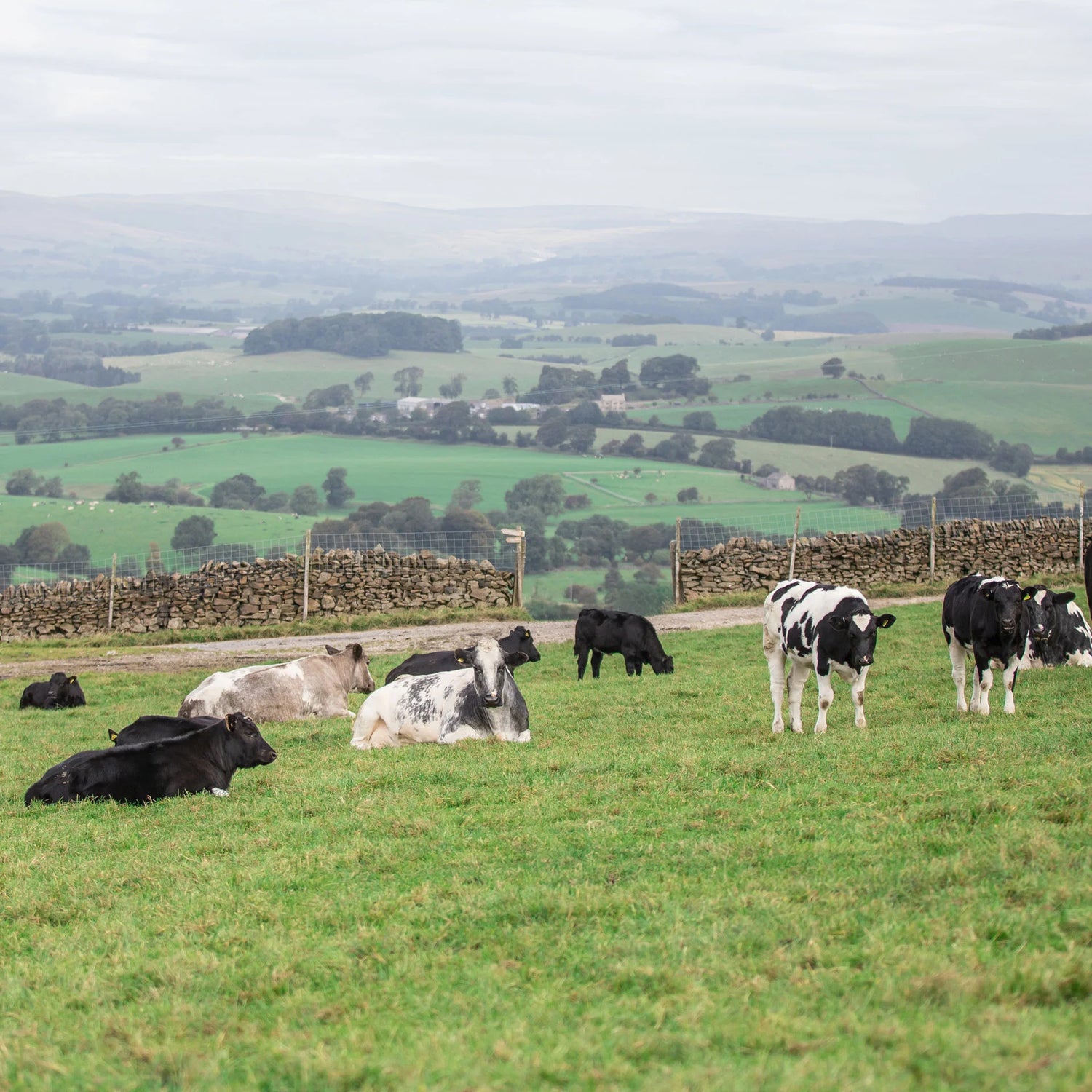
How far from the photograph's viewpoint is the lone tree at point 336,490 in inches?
3521

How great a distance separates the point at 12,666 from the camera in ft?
82.4

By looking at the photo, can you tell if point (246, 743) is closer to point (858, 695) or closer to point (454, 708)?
point (454, 708)

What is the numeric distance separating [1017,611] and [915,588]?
18719 mm

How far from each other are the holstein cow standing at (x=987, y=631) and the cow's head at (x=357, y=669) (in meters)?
7.43

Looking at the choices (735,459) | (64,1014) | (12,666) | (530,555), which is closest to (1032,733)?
(64,1014)

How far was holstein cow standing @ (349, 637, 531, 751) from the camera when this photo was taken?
13203 millimetres

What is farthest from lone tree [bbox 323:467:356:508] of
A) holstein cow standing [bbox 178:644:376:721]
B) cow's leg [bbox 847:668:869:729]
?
cow's leg [bbox 847:668:869:729]

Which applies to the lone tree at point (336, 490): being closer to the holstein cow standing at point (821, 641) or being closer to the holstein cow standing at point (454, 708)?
the holstein cow standing at point (454, 708)

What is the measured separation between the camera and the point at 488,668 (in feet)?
43.2

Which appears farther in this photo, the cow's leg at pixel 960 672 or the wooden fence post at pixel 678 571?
the wooden fence post at pixel 678 571

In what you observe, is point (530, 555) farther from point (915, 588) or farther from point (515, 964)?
point (515, 964)

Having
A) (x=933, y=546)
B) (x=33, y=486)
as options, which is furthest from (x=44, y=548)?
(x=933, y=546)

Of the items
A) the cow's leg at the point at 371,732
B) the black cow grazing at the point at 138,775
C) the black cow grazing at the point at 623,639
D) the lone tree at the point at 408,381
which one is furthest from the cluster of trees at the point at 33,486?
the black cow grazing at the point at 138,775

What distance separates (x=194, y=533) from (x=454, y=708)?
5159 cm
